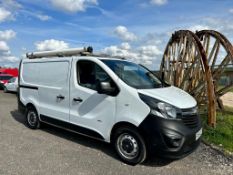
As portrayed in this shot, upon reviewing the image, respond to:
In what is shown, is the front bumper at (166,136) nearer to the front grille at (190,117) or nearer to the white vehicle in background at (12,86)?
the front grille at (190,117)

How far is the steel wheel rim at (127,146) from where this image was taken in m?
4.82

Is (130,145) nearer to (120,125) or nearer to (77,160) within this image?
(120,125)

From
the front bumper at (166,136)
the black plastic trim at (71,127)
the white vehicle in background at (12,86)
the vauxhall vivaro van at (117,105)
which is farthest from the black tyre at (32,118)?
the white vehicle in background at (12,86)

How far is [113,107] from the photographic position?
5.06 metres

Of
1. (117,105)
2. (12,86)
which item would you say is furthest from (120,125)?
(12,86)

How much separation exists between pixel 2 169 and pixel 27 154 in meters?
0.79

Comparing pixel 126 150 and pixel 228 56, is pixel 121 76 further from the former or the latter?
pixel 228 56

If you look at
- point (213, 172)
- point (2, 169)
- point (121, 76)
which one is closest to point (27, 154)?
point (2, 169)

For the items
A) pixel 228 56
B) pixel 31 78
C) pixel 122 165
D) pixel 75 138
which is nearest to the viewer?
pixel 122 165

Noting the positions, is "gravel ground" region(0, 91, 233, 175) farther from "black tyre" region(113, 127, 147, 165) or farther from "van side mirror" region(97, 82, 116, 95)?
"van side mirror" region(97, 82, 116, 95)

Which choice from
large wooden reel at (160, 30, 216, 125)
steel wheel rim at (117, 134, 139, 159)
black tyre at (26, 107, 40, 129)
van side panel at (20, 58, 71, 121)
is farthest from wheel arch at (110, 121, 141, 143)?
large wooden reel at (160, 30, 216, 125)

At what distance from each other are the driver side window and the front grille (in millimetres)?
1531

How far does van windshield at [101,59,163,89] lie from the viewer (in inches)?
204

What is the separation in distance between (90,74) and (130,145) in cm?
173
